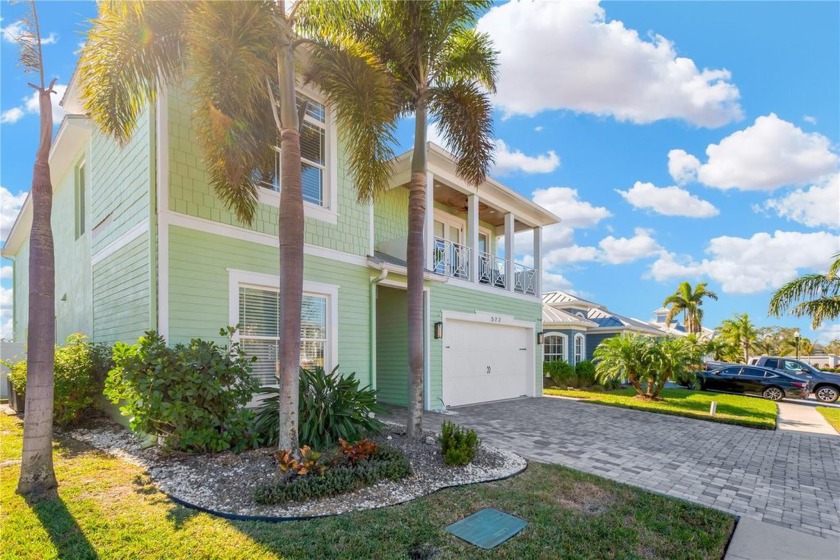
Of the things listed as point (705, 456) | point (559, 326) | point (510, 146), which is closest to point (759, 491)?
point (705, 456)

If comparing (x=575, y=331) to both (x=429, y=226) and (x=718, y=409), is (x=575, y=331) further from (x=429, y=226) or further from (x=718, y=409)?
(x=429, y=226)

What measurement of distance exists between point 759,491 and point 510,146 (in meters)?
7.71

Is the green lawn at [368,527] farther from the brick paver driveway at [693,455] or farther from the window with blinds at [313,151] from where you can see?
the window with blinds at [313,151]

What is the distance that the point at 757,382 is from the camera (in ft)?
58.0

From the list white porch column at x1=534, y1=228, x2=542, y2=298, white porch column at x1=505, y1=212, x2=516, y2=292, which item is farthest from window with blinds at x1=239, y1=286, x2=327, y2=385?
white porch column at x1=534, y1=228, x2=542, y2=298

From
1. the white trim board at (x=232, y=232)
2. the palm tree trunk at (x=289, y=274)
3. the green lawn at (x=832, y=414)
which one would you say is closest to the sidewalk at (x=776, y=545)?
the palm tree trunk at (x=289, y=274)

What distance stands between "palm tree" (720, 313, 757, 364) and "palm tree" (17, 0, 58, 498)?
147ft

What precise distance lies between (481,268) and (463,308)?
2147mm

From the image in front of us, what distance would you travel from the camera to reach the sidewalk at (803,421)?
10181 millimetres

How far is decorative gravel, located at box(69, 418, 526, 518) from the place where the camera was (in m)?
4.29

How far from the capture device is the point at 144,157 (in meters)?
6.71

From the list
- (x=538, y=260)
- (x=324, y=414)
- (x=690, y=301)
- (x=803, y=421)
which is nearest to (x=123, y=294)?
(x=324, y=414)

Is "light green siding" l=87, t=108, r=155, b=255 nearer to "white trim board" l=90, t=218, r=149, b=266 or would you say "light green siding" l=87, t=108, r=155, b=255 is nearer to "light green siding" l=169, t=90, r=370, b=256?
"white trim board" l=90, t=218, r=149, b=266

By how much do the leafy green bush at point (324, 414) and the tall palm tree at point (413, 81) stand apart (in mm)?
815
